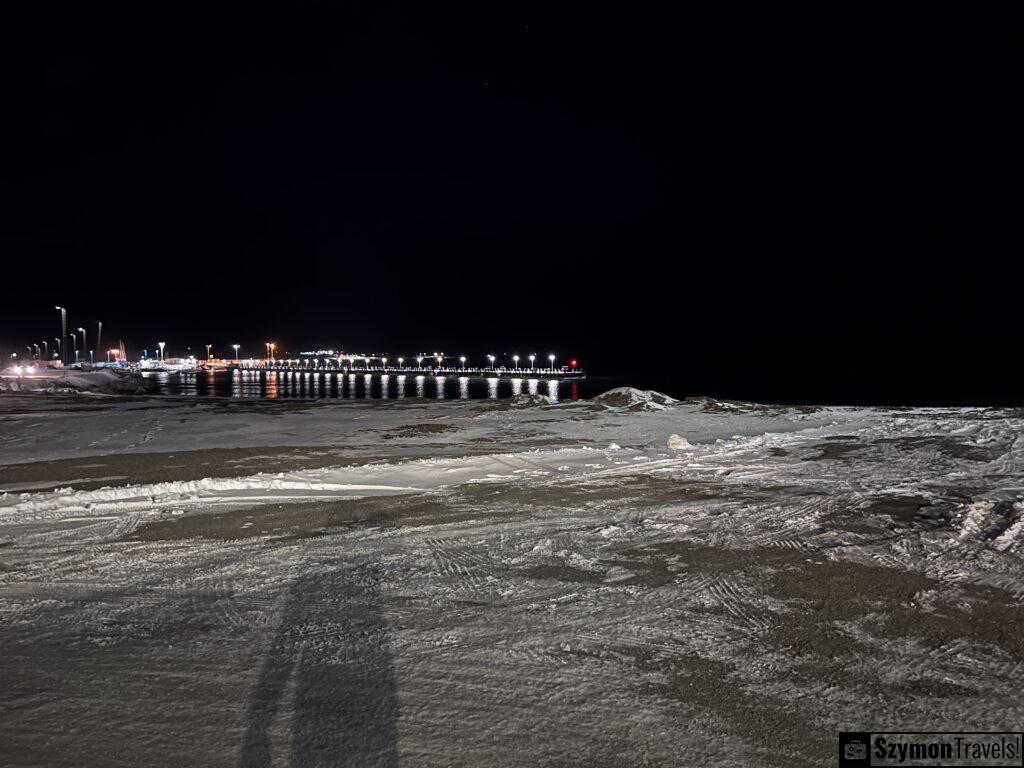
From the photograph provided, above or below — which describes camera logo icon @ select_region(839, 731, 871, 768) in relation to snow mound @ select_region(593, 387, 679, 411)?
below

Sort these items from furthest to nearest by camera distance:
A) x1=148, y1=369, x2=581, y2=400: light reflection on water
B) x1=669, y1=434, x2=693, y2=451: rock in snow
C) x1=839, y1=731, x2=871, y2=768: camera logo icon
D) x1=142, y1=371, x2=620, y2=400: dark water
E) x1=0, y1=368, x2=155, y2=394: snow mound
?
x1=142, y1=371, x2=620, y2=400: dark water < x1=148, y1=369, x2=581, y2=400: light reflection on water < x1=0, y1=368, x2=155, y2=394: snow mound < x1=669, y1=434, x2=693, y2=451: rock in snow < x1=839, y1=731, x2=871, y2=768: camera logo icon

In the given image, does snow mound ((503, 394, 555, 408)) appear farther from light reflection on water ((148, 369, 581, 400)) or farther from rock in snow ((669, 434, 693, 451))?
light reflection on water ((148, 369, 581, 400))

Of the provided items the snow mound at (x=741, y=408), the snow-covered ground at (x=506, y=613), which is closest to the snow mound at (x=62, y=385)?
the snow-covered ground at (x=506, y=613)

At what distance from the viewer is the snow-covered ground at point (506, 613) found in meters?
3.58

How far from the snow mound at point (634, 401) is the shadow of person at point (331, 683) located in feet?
69.1

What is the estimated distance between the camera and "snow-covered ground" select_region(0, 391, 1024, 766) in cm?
358

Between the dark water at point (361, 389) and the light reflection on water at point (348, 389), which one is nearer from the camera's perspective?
the light reflection on water at point (348, 389)

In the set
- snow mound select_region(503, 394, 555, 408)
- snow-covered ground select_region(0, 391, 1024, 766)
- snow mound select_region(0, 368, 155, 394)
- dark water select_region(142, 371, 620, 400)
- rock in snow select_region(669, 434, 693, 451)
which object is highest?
snow mound select_region(0, 368, 155, 394)

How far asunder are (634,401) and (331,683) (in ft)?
77.3

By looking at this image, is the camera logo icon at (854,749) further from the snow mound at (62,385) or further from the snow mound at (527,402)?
the snow mound at (62,385)

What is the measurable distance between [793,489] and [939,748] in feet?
23.3

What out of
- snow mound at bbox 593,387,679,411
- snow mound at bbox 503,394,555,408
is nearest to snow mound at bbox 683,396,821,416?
snow mound at bbox 593,387,679,411

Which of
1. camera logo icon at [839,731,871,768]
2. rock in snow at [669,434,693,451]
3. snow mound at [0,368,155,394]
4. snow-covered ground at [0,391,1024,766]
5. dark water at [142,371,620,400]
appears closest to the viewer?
camera logo icon at [839,731,871,768]

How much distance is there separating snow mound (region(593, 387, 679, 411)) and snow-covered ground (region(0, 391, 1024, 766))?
13540 millimetres
